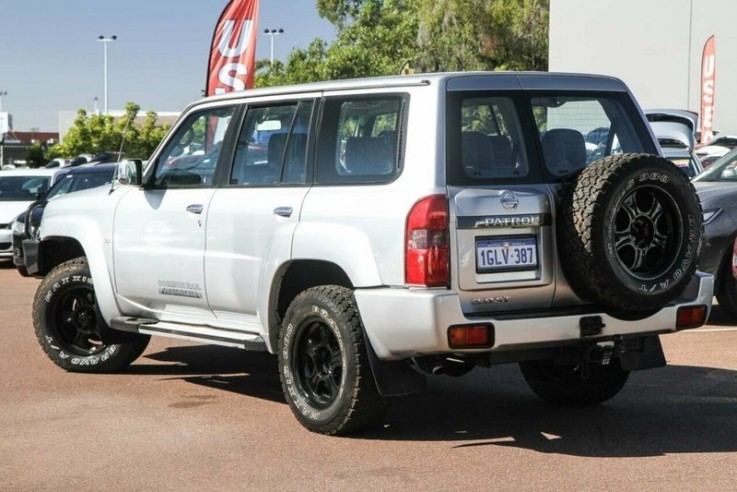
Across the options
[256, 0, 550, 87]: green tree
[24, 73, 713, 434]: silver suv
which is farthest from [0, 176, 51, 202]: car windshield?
[256, 0, 550, 87]: green tree

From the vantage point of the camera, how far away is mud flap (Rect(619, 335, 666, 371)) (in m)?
7.14

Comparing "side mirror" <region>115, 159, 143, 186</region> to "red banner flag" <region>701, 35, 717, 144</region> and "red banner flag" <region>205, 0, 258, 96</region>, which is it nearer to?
"red banner flag" <region>205, 0, 258, 96</region>

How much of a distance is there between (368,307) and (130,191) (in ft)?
9.27

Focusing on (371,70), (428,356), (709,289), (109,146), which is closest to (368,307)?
(428,356)

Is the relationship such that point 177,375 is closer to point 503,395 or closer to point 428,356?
point 503,395

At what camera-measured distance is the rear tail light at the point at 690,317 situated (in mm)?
6938

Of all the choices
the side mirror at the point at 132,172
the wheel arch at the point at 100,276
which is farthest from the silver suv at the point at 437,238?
the wheel arch at the point at 100,276

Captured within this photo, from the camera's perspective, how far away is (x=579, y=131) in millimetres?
7066

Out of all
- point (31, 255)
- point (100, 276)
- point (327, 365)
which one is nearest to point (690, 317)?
point (327, 365)

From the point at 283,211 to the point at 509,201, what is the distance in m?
1.41

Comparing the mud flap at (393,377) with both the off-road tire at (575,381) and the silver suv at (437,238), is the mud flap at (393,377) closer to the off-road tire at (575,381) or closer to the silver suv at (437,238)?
the silver suv at (437,238)

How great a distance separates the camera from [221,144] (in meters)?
8.08

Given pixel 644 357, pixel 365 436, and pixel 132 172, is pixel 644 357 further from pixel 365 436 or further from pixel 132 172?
pixel 132 172

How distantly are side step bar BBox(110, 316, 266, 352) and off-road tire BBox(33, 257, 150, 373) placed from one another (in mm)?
554
